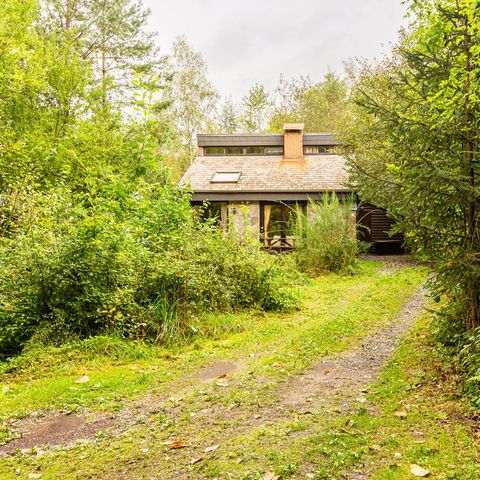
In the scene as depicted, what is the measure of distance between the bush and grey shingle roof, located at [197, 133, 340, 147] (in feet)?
47.4

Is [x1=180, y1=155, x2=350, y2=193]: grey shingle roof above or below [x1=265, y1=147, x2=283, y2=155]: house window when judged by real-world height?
below

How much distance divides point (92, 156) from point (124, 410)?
11.1m

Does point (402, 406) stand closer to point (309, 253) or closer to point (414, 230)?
point (414, 230)

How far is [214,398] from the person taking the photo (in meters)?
4.26

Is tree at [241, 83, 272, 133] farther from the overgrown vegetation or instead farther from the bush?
the overgrown vegetation

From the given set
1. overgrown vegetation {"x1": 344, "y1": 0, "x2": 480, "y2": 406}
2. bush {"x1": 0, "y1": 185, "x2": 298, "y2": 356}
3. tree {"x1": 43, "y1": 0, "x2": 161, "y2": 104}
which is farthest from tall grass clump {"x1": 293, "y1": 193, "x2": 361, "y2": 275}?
tree {"x1": 43, "y1": 0, "x2": 161, "y2": 104}

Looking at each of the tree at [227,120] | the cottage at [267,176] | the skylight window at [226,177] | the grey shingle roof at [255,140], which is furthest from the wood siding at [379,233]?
A: the tree at [227,120]

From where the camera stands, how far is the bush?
588 centimetres

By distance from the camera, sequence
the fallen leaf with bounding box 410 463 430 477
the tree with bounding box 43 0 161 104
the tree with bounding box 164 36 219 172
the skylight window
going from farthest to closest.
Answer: the tree with bounding box 164 36 219 172, the tree with bounding box 43 0 161 104, the skylight window, the fallen leaf with bounding box 410 463 430 477

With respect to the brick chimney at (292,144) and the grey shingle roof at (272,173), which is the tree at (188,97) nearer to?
the grey shingle roof at (272,173)

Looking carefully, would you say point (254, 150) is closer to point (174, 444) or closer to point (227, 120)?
point (227, 120)

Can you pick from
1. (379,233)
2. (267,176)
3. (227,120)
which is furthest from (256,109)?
(379,233)

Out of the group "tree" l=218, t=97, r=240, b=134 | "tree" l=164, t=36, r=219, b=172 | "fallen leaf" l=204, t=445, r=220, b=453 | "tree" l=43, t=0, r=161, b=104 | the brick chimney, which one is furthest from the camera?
"tree" l=218, t=97, r=240, b=134

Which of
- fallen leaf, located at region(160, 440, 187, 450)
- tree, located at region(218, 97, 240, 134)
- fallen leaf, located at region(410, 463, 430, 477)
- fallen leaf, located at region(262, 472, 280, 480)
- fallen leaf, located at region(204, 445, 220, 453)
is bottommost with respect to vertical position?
fallen leaf, located at region(160, 440, 187, 450)
